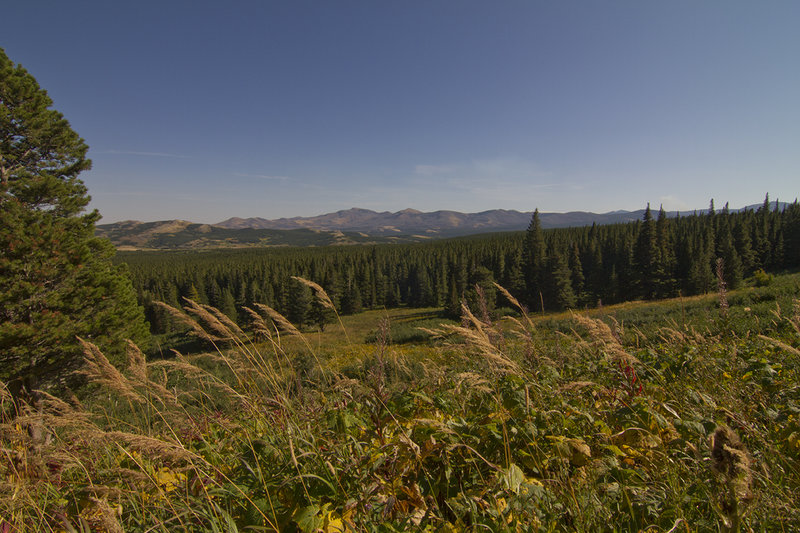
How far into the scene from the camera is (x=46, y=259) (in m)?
12.0

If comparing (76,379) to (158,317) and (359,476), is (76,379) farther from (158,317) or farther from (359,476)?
(158,317)

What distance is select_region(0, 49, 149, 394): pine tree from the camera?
11320 millimetres

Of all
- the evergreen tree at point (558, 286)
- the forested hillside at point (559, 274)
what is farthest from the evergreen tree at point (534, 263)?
the evergreen tree at point (558, 286)

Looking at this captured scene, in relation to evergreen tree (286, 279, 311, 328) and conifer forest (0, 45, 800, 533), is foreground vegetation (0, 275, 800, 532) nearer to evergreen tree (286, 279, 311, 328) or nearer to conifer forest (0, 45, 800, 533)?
conifer forest (0, 45, 800, 533)

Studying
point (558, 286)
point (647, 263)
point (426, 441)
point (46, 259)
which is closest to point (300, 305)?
point (46, 259)

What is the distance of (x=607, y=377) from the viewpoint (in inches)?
119

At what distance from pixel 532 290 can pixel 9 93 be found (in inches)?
2214

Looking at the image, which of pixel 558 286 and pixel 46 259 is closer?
pixel 46 259

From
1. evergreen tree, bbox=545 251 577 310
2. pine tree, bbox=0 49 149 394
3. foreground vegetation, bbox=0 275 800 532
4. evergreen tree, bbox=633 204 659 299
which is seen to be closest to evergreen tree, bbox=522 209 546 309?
evergreen tree, bbox=545 251 577 310

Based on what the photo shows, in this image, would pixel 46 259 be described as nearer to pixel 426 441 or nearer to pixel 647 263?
pixel 426 441

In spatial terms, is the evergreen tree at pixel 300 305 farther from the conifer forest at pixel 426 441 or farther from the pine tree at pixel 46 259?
the conifer forest at pixel 426 441

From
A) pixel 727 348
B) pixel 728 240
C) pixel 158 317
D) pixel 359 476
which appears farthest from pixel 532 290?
pixel 158 317

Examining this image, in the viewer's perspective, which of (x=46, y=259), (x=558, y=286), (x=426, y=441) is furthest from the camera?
(x=558, y=286)

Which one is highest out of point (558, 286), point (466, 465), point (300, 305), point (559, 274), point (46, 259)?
point (46, 259)
